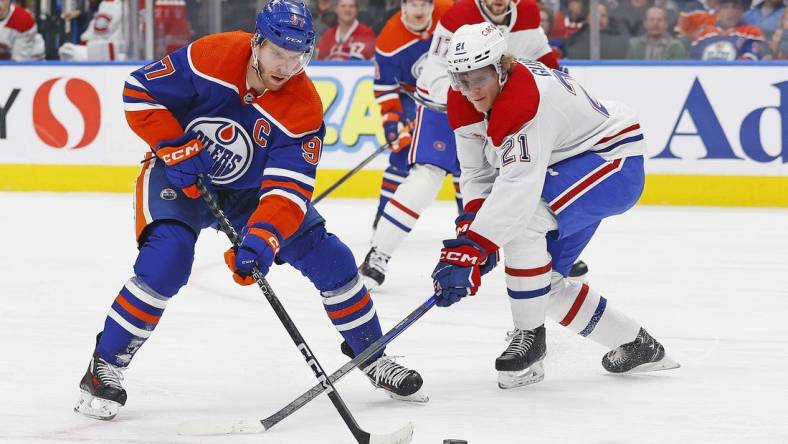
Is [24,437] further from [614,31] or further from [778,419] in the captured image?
[614,31]

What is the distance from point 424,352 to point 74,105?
14.0 feet

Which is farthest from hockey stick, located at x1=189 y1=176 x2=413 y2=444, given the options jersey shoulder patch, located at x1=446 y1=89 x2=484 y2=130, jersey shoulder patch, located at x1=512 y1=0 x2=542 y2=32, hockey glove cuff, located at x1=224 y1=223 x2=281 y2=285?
jersey shoulder patch, located at x1=512 y1=0 x2=542 y2=32

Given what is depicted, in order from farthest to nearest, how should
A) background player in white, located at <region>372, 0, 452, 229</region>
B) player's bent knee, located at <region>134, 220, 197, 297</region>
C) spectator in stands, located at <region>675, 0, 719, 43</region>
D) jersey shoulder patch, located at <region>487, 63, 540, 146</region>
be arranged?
spectator in stands, located at <region>675, 0, 719, 43</region> < background player in white, located at <region>372, 0, 452, 229</region> < jersey shoulder patch, located at <region>487, 63, 540, 146</region> < player's bent knee, located at <region>134, 220, 197, 297</region>

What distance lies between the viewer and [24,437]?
2.57m

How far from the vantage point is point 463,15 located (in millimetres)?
4297

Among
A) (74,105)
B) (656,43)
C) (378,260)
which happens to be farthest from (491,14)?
(74,105)

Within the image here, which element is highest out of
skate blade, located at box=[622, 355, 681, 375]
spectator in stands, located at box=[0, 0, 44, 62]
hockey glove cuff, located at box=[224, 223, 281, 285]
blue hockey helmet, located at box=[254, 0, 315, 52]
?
blue hockey helmet, located at box=[254, 0, 315, 52]

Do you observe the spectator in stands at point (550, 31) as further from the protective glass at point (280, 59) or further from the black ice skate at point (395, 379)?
the protective glass at point (280, 59)

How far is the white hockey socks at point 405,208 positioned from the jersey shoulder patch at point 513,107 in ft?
5.47

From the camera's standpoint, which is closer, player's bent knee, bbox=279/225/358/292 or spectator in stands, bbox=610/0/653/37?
player's bent knee, bbox=279/225/358/292

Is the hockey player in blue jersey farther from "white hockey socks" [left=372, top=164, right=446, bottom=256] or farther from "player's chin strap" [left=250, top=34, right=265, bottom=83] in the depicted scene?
"white hockey socks" [left=372, top=164, right=446, bottom=256]

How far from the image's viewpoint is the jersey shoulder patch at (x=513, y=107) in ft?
8.91

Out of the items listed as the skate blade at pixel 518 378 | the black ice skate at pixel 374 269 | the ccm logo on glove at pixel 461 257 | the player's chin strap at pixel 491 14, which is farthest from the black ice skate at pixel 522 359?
the player's chin strap at pixel 491 14

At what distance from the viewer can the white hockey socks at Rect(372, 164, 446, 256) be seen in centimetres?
443
